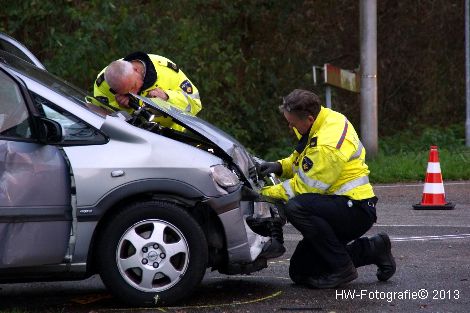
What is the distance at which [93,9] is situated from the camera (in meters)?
18.2

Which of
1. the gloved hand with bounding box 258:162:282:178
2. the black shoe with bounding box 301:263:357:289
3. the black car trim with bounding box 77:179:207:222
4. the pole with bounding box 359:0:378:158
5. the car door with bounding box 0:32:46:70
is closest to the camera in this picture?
the black car trim with bounding box 77:179:207:222

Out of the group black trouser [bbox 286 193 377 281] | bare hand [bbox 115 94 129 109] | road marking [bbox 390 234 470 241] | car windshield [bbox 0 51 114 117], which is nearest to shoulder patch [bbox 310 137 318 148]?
black trouser [bbox 286 193 377 281]

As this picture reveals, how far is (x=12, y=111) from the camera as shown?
21.8 ft

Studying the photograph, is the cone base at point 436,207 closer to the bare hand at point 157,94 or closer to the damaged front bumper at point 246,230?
the bare hand at point 157,94

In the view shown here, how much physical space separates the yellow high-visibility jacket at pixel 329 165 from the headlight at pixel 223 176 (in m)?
0.53

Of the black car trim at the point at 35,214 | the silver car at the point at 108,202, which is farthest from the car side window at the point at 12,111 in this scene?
the black car trim at the point at 35,214

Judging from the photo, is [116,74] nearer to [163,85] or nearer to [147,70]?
[147,70]

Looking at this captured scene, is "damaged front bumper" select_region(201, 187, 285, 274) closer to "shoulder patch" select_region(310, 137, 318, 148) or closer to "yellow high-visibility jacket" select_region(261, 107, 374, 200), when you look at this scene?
"yellow high-visibility jacket" select_region(261, 107, 374, 200)

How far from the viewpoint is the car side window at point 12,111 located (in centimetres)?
657

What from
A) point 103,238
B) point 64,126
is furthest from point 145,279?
point 64,126

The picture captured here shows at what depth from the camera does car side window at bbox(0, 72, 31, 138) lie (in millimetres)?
6566

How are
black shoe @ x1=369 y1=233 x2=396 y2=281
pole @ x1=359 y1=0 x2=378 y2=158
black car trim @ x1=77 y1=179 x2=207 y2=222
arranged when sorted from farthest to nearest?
pole @ x1=359 y1=0 x2=378 y2=158
black shoe @ x1=369 y1=233 x2=396 y2=281
black car trim @ x1=77 y1=179 x2=207 y2=222

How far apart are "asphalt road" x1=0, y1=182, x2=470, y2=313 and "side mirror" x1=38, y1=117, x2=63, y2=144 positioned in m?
1.00

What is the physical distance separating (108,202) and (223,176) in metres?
0.72
